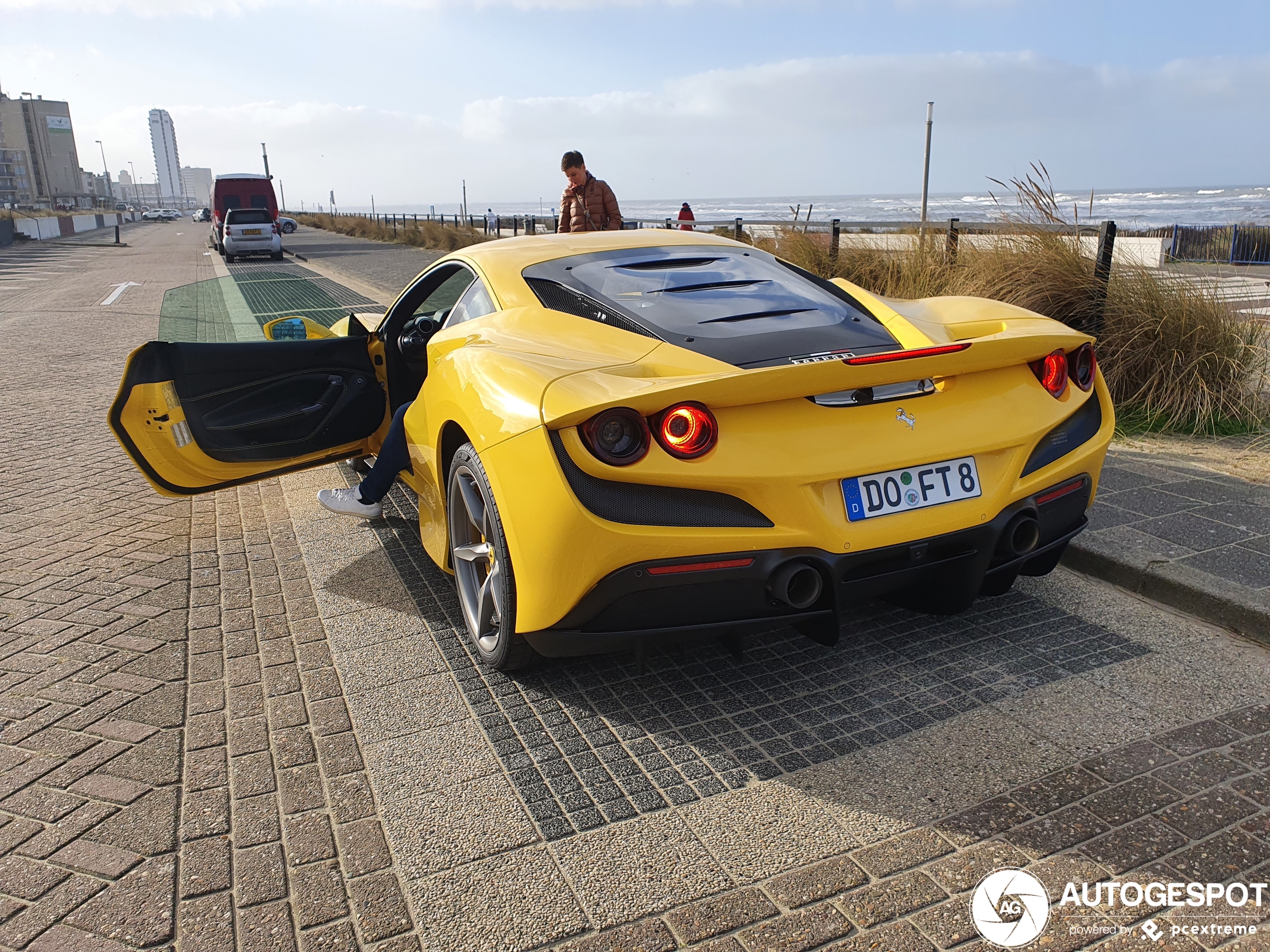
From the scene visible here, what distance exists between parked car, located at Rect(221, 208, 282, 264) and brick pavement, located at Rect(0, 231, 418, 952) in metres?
26.3

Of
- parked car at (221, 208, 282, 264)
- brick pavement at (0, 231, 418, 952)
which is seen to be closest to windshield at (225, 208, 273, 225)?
parked car at (221, 208, 282, 264)

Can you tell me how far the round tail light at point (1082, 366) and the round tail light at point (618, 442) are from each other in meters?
1.66

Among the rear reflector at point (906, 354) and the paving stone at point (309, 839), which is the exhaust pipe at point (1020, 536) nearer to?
the rear reflector at point (906, 354)

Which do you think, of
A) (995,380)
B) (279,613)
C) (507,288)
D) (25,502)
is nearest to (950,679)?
(995,380)

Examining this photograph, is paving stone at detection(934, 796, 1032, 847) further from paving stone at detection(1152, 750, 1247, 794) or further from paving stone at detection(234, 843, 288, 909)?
paving stone at detection(234, 843, 288, 909)

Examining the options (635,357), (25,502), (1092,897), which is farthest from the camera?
(25,502)

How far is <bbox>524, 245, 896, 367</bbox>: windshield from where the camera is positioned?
294 centimetres

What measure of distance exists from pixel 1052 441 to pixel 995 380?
0.28 m

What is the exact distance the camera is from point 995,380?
118 inches

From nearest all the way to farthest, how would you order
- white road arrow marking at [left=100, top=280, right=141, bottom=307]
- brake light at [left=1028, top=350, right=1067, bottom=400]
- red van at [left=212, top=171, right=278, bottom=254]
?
1. brake light at [left=1028, top=350, right=1067, bottom=400]
2. white road arrow marking at [left=100, top=280, right=141, bottom=307]
3. red van at [left=212, top=171, right=278, bottom=254]

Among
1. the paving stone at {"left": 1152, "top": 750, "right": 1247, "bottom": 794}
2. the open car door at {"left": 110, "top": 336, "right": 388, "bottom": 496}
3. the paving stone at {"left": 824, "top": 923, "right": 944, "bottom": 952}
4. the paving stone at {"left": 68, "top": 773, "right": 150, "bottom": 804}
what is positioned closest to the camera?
the paving stone at {"left": 824, "top": 923, "right": 944, "bottom": 952}

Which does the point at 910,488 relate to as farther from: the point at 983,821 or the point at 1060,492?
the point at 983,821

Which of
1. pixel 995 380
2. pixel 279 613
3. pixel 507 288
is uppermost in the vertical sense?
pixel 507 288

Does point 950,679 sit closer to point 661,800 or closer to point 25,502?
point 661,800
